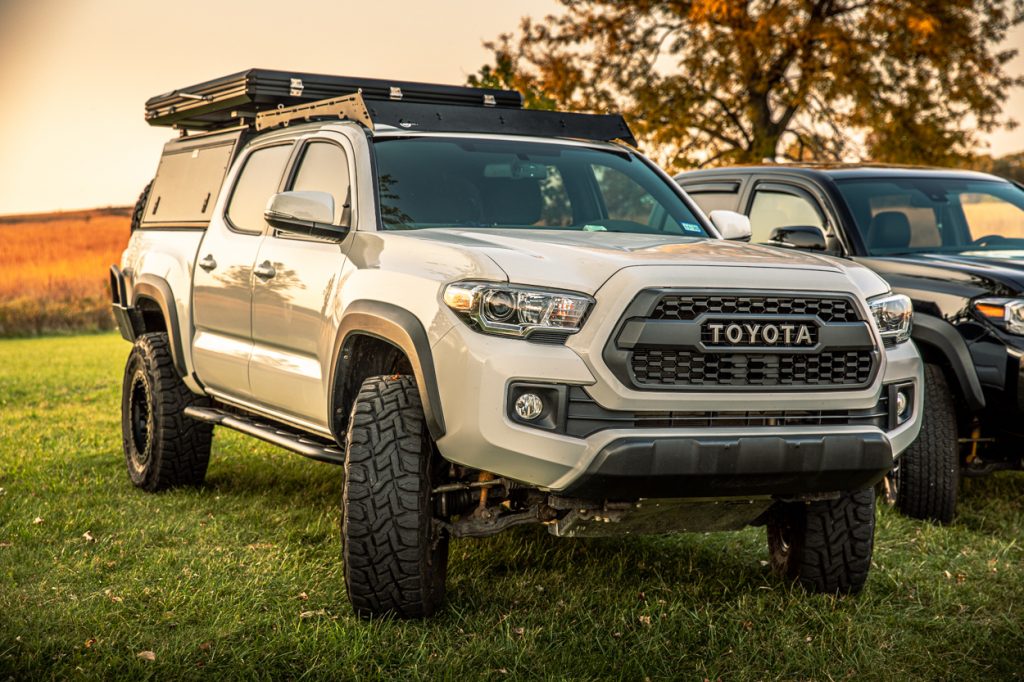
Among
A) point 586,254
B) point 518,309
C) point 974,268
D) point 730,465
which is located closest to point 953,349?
point 974,268

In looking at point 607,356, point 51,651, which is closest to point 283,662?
point 51,651

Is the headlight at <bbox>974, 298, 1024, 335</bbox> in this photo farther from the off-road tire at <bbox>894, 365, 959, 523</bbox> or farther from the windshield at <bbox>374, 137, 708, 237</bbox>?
the windshield at <bbox>374, 137, 708, 237</bbox>

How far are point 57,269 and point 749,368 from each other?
2187 centimetres

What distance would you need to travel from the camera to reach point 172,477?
741 cm

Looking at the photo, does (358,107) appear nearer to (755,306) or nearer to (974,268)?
(755,306)

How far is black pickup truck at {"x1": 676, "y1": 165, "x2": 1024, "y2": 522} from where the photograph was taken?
257 inches

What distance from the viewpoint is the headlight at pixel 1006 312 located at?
6.43m

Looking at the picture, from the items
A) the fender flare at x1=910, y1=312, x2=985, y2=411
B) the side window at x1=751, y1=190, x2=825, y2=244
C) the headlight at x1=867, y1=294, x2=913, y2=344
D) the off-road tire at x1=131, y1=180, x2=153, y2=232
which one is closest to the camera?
the headlight at x1=867, y1=294, x2=913, y2=344

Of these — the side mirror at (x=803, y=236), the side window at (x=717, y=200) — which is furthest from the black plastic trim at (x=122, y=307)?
the side mirror at (x=803, y=236)

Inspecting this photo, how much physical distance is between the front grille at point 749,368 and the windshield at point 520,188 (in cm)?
136

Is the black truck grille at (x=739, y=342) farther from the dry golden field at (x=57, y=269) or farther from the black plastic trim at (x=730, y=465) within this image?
the dry golden field at (x=57, y=269)

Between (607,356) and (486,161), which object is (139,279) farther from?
(607,356)

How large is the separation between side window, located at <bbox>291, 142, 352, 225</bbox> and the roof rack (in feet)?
0.63

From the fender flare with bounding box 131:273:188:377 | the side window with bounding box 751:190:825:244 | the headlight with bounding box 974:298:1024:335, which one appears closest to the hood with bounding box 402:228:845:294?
the headlight with bounding box 974:298:1024:335
